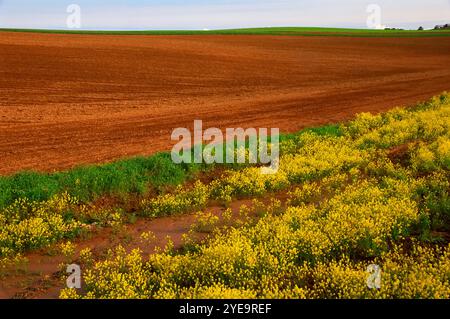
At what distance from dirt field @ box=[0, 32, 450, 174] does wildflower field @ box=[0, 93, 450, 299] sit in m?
2.65

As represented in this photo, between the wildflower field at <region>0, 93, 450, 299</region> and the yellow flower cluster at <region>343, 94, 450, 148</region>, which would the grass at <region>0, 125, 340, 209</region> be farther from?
the yellow flower cluster at <region>343, 94, 450, 148</region>

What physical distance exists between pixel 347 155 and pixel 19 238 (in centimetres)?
1008

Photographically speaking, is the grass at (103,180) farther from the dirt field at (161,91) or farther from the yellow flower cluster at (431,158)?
the yellow flower cluster at (431,158)

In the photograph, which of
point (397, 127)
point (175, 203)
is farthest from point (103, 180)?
point (397, 127)

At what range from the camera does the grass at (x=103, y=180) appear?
11172mm

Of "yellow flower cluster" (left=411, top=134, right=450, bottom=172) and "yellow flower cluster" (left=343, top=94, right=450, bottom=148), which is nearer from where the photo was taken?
"yellow flower cluster" (left=411, top=134, right=450, bottom=172)

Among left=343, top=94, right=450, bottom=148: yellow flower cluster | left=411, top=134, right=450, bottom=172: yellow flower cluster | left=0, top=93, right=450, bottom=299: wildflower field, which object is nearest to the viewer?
left=0, top=93, right=450, bottom=299: wildflower field

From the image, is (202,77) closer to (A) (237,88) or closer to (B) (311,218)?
(A) (237,88)

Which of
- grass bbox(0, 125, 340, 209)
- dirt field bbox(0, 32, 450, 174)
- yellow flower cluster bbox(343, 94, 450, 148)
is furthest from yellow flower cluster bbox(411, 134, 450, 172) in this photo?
dirt field bbox(0, 32, 450, 174)

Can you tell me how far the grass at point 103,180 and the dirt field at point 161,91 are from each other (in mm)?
1381

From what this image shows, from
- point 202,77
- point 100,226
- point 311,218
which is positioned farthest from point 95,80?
point 311,218

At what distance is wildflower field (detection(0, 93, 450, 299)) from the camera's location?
768 centimetres

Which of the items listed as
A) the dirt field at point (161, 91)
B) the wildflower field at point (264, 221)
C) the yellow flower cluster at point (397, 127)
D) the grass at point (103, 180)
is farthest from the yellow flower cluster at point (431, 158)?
the dirt field at point (161, 91)

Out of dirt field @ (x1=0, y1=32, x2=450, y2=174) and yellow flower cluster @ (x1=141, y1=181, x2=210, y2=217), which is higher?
dirt field @ (x1=0, y1=32, x2=450, y2=174)
